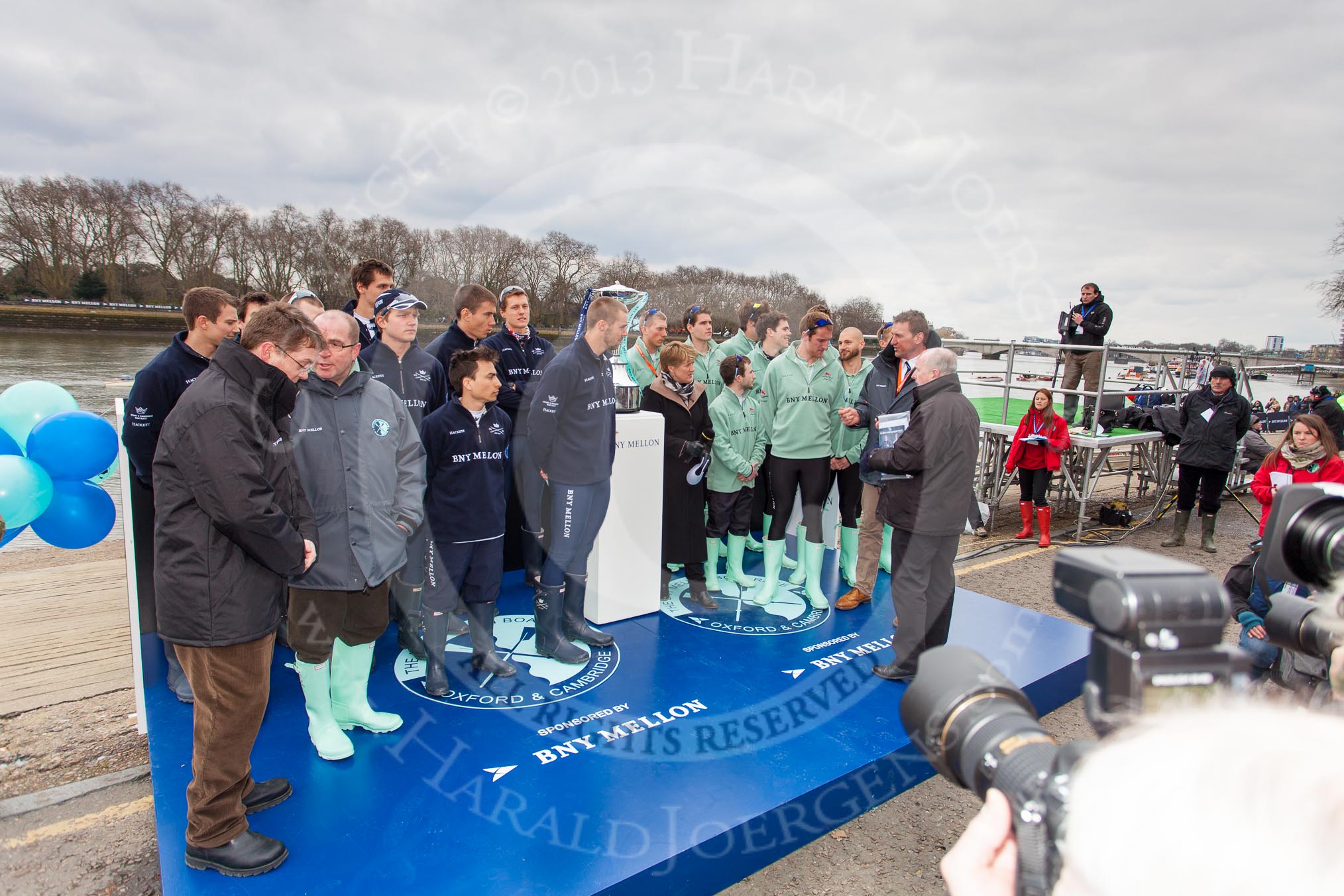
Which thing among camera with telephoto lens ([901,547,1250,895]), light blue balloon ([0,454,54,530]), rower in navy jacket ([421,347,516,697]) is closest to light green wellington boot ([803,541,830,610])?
rower in navy jacket ([421,347,516,697])

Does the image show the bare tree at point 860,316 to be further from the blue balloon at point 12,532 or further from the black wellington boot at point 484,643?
the blue balloon at point 12,532

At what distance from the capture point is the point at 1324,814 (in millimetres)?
469

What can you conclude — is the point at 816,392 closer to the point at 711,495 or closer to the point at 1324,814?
the point at 711,495

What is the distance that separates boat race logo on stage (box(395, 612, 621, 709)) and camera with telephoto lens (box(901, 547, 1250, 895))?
2.44 m

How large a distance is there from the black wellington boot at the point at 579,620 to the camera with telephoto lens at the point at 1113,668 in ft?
9.15

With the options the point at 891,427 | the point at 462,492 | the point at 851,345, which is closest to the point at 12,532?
the point at 462,492

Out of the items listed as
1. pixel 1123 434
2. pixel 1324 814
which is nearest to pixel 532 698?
pixel 1324 814

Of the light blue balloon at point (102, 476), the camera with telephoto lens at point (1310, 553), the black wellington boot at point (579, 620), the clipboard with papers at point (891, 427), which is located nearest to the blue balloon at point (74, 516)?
the light blue balloon at point (102, 476)

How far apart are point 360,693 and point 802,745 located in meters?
1.77

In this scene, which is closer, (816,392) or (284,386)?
(284,386)

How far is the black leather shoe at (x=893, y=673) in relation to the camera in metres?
3.26

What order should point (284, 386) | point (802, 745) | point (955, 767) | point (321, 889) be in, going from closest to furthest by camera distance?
point (955, 767) → point (321, 889) → point (284, 386) → point (802, 745)

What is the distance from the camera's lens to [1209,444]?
20.5 feet

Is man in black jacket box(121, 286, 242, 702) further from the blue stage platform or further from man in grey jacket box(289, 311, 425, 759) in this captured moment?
man in grey jacket box(289, 311, 425, 759)
